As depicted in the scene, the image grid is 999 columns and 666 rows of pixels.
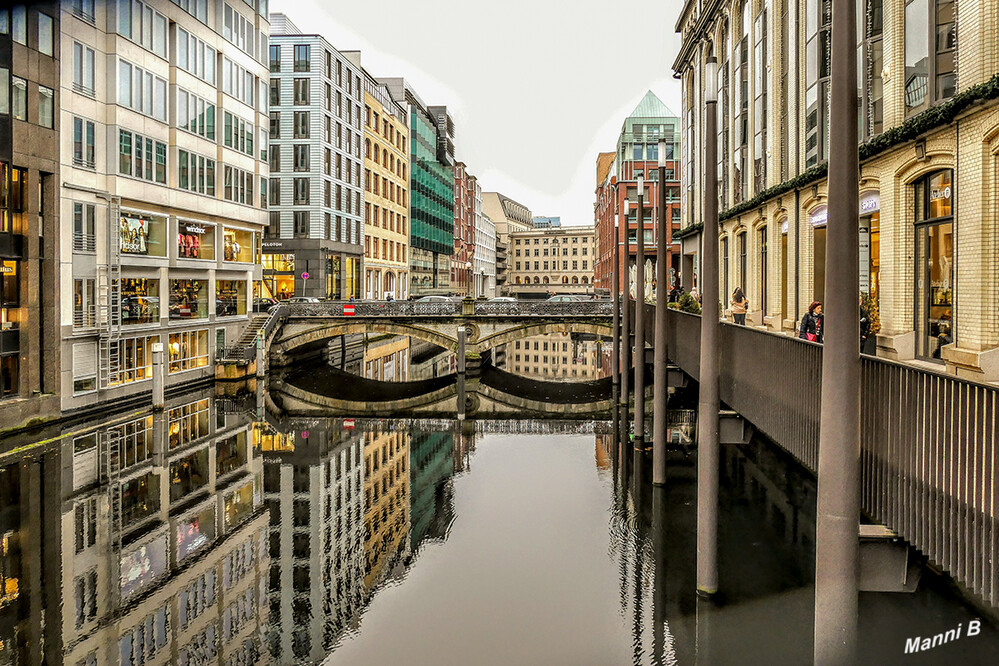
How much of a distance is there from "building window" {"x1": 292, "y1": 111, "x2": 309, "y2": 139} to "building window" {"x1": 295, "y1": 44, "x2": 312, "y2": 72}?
3467mm

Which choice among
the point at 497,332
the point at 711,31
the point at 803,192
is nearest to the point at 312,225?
the point at 497,332

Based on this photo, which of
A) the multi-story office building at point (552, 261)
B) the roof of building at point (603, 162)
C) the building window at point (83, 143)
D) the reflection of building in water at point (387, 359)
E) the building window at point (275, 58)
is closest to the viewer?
the building window at point (83, 143)

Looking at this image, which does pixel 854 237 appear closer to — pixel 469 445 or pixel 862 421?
pixel 862 421

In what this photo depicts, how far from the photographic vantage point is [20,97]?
86.0 ft

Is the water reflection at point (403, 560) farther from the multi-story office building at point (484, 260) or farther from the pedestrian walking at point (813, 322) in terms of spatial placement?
the multi-story office building at point (484, 260)

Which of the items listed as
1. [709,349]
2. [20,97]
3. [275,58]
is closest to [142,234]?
[20,97]

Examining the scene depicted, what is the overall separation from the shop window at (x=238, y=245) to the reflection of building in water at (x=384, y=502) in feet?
63.7

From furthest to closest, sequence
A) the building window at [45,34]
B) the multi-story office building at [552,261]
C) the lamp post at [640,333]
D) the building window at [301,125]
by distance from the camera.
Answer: the multi-story office building at [552,261] < the building window at [301,125] < the building window at [45,34] < the lamp post at [640,333]

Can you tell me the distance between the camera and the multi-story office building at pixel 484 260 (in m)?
139

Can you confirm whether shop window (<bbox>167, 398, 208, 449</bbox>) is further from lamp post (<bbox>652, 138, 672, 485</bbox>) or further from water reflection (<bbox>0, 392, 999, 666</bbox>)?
lamp post (<bbox>652, 138, 672, 485</bbox>)

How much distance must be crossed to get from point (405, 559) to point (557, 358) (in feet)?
162

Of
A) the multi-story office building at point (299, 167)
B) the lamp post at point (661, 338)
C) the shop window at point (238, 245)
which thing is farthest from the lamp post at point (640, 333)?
the multi-story office building at point (299, 167)

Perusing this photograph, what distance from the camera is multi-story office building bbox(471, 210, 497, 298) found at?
139m

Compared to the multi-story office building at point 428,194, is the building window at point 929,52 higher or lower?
lower
